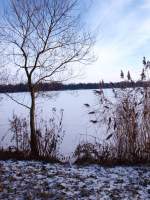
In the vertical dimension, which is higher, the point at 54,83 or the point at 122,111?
the point at 54,83

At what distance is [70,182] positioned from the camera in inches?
252

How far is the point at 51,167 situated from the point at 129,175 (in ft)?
5.19

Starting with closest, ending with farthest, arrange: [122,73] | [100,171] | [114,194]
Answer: [114,194], [100,171], [122,73]

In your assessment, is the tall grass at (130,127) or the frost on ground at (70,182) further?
the tall grass at (130,127)

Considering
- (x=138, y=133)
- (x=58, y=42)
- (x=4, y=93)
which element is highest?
(x=58, y=42)

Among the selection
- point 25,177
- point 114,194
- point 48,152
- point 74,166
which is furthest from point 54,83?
point 114,194

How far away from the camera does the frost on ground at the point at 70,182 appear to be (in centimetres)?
571

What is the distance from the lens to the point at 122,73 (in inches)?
333

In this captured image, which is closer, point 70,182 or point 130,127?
point 70,182

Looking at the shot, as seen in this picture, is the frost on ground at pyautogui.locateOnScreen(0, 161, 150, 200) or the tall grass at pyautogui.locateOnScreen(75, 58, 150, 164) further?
the tall grass at pyautogui.locateOnScreen(75, 58, 150, 164)

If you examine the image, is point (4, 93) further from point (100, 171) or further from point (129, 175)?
point (129, 175)

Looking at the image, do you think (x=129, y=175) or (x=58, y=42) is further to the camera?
(x=58, y=42)

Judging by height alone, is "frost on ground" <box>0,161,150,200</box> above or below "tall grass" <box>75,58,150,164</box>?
below

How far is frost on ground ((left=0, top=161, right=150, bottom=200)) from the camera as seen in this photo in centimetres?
571
